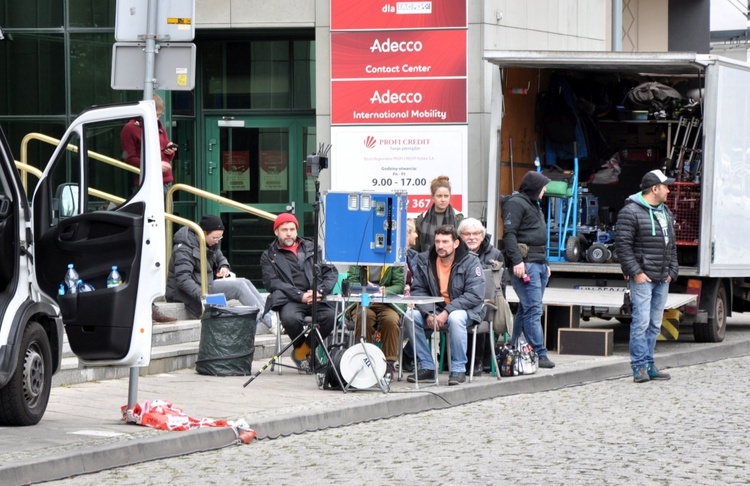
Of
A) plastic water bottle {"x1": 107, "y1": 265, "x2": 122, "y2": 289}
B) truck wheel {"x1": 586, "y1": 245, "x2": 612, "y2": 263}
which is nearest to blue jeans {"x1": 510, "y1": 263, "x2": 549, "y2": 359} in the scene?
truck wheel {"x1": 586, "y1": 245, "x2": 612, "y2": 263}

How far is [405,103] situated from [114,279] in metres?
9.21

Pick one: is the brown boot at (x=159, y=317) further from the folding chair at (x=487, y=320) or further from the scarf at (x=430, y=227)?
the folding chair at (x=487, y=320)

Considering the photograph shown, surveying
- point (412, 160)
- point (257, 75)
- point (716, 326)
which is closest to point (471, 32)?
point (412, 160)

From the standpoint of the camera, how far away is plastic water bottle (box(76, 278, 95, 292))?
9.54m

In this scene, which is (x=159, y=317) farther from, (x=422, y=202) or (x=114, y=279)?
(x=422, y=202)

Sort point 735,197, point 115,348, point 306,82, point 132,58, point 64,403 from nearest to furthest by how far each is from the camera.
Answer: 1. point 115,348
2. point 132,58
3. point 64,403
4. point 735,197
5. point 306,82

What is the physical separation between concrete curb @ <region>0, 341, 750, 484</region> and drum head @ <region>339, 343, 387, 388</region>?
0.52ft

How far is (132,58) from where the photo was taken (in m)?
10.2

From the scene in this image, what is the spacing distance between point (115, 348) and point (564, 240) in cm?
868

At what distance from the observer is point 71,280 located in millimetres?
9570


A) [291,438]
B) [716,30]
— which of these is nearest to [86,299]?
[291,438]

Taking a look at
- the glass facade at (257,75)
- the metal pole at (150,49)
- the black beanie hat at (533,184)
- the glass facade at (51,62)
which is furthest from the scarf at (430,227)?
the glass facade at (257,75)

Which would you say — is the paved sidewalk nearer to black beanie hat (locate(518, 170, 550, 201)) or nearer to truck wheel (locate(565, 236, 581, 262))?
black beanie hat (locate(518, 170, 550, 201))

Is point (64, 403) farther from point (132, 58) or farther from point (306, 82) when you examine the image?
point (306, 82)
